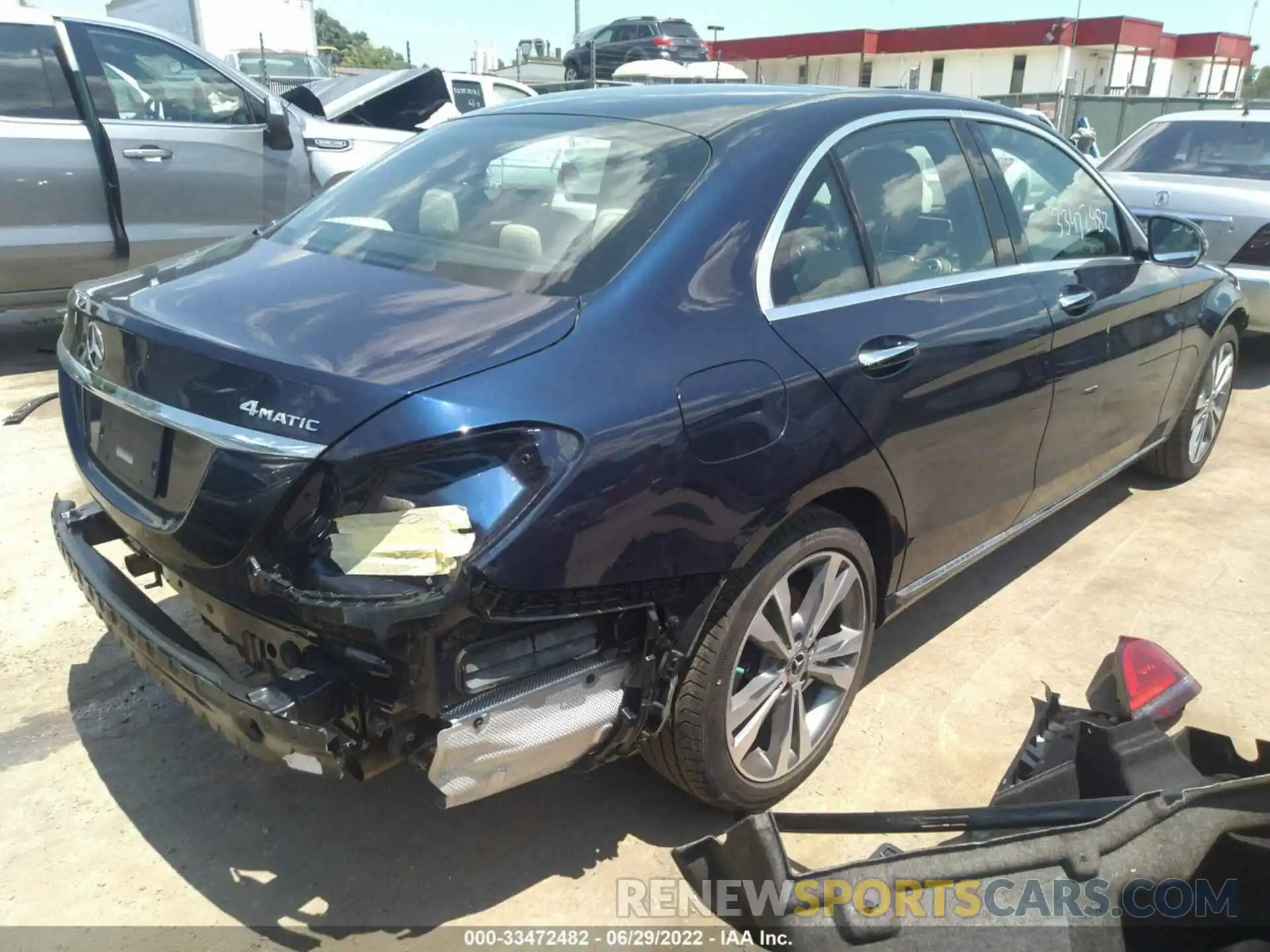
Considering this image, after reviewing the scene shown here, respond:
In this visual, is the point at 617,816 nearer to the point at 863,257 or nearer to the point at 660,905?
the point at 660,905

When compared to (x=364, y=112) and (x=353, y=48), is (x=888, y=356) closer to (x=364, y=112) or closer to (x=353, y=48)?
(x=364, y=112)

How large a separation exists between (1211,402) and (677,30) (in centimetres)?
2272

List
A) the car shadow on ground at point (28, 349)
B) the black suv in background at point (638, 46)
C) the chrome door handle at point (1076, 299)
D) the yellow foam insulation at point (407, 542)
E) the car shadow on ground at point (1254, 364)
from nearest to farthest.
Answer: the yellow foam insulation at point (407, 542)
the chrome door handle at point (1076, 299)
the car shadow on ground at point (28, 349)
the car shadow on ground at point (1254, 364)
the black suv in background at point (638, 46)

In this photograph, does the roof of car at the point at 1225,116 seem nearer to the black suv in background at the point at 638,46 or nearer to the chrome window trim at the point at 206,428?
the chrome window trim at the point at 206,428

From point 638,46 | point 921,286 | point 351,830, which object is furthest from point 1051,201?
point 638,46

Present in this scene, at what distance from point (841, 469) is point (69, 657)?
2.54 m

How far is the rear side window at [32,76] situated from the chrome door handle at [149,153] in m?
0.34

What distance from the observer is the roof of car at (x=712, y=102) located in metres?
2.71

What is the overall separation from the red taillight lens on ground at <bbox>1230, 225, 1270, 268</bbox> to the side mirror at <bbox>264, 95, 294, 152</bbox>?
6.16 m

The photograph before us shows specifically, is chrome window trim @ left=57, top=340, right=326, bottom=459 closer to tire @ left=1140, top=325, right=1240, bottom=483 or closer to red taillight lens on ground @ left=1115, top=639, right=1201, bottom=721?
red taillight lens on ground @ left=1115, top=639, right=1201, bottom=721

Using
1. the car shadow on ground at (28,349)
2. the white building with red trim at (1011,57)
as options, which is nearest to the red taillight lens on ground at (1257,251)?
the car shadow on ground at (28,349)

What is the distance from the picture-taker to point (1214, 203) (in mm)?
6523

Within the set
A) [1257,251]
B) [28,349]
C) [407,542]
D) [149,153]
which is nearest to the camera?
[407,542]

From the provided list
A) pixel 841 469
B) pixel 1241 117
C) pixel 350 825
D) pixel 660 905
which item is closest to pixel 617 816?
pixel 660 905
